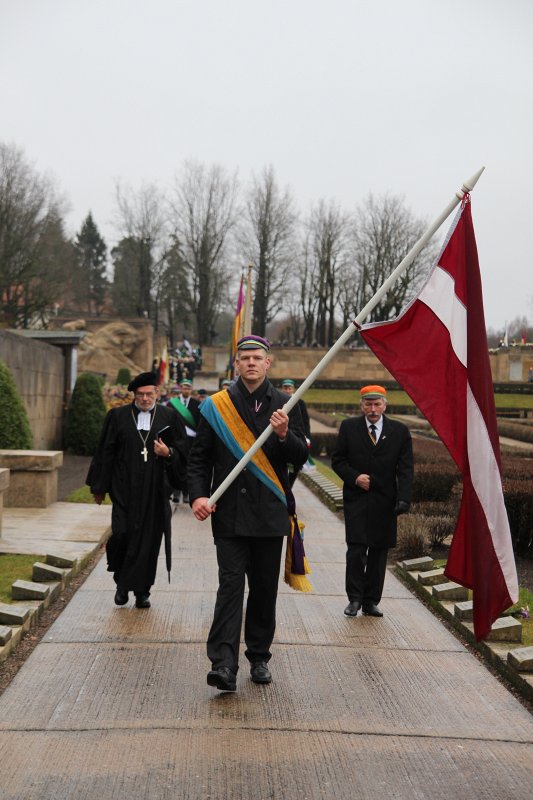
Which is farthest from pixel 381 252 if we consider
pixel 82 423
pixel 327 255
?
pixel 82 423

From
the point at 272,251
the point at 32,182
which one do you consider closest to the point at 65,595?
the point at 32,182

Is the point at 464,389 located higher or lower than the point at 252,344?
lower

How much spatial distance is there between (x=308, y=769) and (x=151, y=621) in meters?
2.93

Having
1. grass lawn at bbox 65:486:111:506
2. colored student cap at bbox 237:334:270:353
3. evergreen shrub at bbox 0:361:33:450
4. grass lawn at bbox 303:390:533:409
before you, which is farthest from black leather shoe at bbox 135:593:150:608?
grass lawn at bbox 303:390:533:409

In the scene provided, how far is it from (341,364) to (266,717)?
59964 millimetres

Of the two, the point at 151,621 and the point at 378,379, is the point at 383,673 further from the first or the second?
the point at 378,379

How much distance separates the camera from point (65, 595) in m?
7.65

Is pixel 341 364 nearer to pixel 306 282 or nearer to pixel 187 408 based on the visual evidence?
pixel 306 282

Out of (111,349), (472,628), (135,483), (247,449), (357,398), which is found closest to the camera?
(247,449)

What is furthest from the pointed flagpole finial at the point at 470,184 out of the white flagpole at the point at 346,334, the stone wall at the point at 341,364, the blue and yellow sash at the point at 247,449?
the stone wall at the point at 341,364

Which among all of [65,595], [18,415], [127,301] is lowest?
[65,595]

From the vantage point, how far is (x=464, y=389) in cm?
536

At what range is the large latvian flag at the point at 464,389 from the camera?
5184 mm

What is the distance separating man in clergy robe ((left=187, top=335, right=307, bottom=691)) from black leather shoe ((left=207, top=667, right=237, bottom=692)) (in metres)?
0.14
